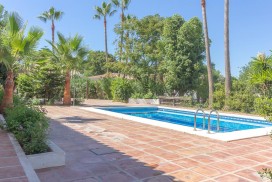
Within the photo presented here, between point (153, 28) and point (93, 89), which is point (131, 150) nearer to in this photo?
point (153, 28)

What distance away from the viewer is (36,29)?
941cm

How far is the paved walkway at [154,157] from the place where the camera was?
14.5 ft

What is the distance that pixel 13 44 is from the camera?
893 centimetres

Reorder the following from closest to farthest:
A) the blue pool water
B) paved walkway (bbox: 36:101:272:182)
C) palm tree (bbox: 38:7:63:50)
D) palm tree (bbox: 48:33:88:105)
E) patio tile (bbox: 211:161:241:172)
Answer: paved walkway (bbox: 36:101:272:182), patio tile (bbox: 211:161:241:172), the blue pool water, palm tree (bbox: 48:33:88:105), palm tree (bbox: 38:7:63:50)

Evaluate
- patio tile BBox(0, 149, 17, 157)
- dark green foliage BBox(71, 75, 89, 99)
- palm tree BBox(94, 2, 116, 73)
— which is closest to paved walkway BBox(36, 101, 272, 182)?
patio tile BBox(0, 149, 17, 157)

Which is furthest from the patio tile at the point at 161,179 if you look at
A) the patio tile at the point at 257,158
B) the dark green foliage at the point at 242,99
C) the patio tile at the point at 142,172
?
the dark green foliage at the point at 242,99

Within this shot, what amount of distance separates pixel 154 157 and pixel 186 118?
35.0ft

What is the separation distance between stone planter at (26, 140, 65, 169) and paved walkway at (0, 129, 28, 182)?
0.29 m

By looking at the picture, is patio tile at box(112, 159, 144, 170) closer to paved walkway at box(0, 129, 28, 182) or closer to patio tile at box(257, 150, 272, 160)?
paved walkway at box(0, 129, 28, 182)

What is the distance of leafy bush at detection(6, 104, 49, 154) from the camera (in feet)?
15.9

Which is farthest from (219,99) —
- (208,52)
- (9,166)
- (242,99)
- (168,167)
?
(9,166)

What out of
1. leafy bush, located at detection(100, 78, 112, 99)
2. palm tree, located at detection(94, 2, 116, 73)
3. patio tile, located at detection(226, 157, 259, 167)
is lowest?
patio tile, located at detection(226, 157, 259, 167)

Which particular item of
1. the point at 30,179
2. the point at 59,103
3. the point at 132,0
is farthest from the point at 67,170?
the point at 132,0

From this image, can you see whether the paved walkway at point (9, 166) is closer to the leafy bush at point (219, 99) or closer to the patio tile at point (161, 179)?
the patio tile at point (161, 179)
